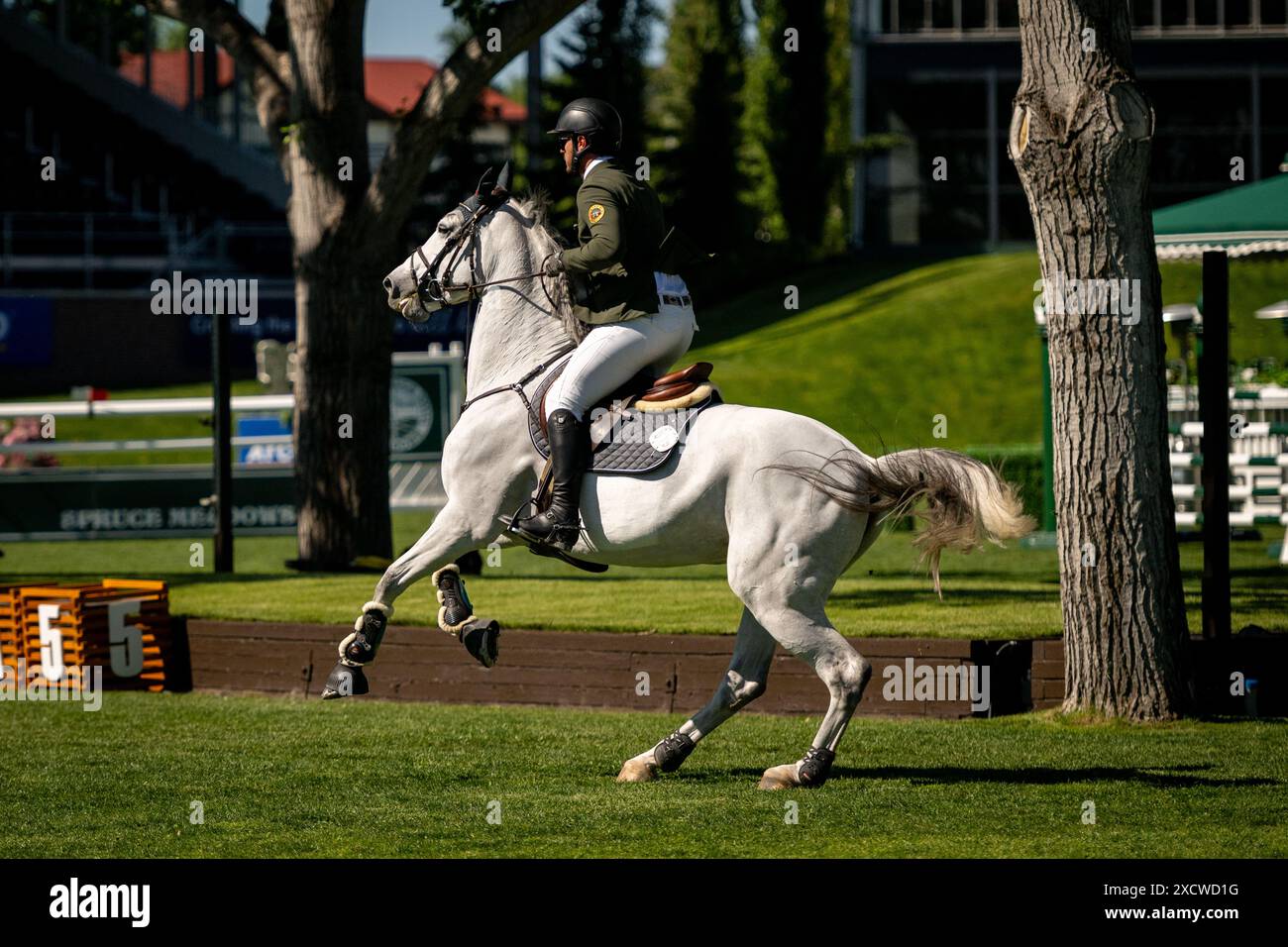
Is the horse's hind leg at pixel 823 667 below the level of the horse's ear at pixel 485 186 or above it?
below

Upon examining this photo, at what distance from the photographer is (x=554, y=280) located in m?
7.67

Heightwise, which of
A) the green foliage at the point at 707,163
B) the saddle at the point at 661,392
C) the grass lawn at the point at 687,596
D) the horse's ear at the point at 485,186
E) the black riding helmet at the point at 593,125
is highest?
the green foliage at the point at 707,163

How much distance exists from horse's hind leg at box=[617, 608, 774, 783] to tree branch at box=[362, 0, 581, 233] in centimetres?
727

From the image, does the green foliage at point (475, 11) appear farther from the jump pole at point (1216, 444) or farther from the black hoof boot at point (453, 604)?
the black hoof boot at point (453, 604)

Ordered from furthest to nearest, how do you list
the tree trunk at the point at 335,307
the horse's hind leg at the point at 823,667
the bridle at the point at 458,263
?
the tree trunk at the point at 335,307
the bridle at the point at 458,263
the horse's hind leg at the point at 823,667

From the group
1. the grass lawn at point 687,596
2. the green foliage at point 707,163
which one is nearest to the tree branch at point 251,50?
the grass lawn at point 687,596

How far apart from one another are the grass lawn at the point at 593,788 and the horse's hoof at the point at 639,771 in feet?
0.43

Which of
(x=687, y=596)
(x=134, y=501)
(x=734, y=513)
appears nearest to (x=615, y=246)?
(x=734, y=513)

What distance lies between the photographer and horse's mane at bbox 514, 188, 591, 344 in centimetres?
766

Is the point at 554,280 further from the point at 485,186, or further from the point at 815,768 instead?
the point at 815,768

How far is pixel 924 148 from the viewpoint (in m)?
40.8

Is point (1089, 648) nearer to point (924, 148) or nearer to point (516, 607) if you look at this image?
point (516, 607)

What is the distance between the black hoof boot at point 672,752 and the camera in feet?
24.1

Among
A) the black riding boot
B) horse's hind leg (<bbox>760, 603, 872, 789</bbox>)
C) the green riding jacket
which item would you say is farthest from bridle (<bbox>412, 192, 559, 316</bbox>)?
horse's hind leg (<bbox>760, 603, 872, 789</bbox>)
